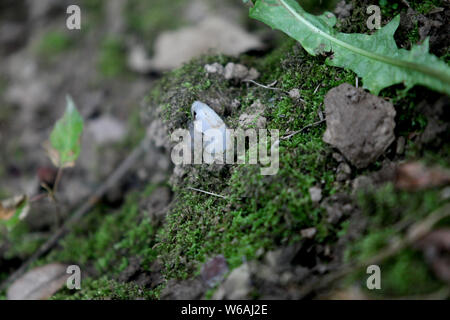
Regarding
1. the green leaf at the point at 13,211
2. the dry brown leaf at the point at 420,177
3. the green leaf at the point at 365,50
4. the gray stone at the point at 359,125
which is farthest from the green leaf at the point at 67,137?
the dry brown leaf at the point at 420,177

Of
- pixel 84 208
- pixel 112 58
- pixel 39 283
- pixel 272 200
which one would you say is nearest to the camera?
pixel 272 200

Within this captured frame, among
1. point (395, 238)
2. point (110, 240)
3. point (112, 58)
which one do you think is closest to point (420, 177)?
point (395, 238)

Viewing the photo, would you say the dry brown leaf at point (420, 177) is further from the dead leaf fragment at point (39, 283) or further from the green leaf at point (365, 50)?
the dead leaf fragment at point (39, 283)

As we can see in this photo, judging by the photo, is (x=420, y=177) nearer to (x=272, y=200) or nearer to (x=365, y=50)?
(x=272, y=200)

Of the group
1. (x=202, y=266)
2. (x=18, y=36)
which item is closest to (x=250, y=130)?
(x=202, y=266)

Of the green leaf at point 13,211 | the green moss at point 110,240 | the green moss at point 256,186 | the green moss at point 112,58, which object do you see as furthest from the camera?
the green moss at point 112,58

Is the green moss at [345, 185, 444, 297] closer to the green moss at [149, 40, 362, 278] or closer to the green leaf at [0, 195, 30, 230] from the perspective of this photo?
the green moss at [149, 40, 362, 278]
